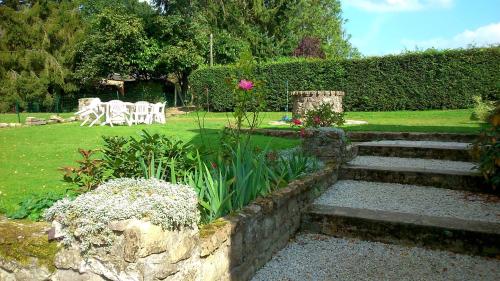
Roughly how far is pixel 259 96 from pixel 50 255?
2261 mm

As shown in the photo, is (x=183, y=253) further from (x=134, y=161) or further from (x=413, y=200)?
(x=413, y=200)

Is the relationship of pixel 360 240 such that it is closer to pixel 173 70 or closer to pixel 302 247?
pixel 302 247

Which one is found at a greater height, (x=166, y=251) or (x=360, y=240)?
(x=166, y=251)

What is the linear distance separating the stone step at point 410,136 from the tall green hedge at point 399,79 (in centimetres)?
620

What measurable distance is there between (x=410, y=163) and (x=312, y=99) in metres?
6.70

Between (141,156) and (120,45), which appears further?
(120,45)

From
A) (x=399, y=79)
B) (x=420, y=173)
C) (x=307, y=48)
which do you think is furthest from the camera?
(x=307, y=48)

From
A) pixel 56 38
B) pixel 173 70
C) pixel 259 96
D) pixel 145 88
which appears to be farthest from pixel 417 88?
pixel 56 38

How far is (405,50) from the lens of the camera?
1559cm

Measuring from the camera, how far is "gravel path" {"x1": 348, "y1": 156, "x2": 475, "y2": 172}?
5082mm

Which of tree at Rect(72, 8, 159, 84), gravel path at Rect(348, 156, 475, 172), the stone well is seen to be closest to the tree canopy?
tree at Rect(72, 8, 159, 84)

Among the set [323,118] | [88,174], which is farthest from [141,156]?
[323,118]

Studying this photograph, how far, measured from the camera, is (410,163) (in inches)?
214

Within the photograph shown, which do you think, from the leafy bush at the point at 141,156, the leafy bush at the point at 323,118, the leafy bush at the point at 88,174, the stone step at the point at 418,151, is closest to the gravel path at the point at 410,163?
the stone step at the point at 418,151
